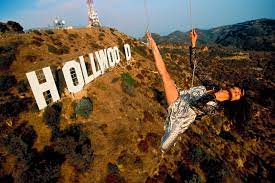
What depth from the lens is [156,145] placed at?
113ft

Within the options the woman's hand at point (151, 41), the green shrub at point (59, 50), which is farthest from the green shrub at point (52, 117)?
the woman's hand at point (151, 41)

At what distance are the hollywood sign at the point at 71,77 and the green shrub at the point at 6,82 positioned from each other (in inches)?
179

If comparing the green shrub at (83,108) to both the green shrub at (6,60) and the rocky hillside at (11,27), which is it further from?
the rocky hillside at (11,27)

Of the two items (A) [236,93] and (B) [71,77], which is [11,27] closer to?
(B) [71,77]

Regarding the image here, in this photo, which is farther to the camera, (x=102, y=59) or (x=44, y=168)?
(x=102, y=59)

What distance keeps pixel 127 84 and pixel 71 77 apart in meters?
12.8

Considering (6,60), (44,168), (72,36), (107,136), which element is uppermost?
(72,36)

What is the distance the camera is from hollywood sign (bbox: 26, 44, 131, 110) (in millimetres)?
32750

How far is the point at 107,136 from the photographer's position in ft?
114

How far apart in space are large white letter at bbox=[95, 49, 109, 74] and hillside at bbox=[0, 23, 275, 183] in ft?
5.46

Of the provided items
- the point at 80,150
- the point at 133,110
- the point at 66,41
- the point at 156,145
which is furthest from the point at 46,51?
the point at 156,145

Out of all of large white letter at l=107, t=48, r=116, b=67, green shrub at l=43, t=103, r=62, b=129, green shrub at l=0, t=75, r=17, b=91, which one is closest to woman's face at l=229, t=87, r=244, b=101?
green shrub at l=43, t=103, r=62, b=129

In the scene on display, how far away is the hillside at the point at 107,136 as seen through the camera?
98.4 feet

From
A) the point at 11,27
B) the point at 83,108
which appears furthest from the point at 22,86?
the point at 11,27
